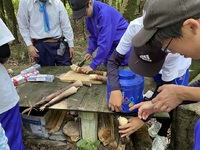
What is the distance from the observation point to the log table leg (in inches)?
95.2

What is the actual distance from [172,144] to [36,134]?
5.70 feet

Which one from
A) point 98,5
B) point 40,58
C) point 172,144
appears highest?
point 98,5

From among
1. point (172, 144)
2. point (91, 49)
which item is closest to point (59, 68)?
point (91, 49)

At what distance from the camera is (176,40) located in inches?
40.1

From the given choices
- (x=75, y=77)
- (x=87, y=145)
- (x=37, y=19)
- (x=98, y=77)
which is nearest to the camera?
(x=87, y=145)

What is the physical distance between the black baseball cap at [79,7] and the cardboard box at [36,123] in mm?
1332

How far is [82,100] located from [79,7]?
1208 mm

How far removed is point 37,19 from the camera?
3.71 meters

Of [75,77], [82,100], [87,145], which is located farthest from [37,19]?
[87,145]

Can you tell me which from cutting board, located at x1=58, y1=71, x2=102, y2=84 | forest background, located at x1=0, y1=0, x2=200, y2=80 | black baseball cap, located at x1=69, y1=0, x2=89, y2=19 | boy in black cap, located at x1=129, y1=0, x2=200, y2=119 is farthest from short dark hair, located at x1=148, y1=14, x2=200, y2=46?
forest background, located at x1=0, y1=0, x2=200, y2=80

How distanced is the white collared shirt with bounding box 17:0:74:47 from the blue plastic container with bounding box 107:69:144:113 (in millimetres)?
2127

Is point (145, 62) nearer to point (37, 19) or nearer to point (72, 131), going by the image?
point (72, 131)

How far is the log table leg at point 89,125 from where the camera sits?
95.2 inches

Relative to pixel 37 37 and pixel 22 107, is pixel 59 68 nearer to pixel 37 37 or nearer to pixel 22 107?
pixel 37 37
